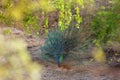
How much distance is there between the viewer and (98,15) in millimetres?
6566

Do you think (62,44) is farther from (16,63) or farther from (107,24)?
(16,63)

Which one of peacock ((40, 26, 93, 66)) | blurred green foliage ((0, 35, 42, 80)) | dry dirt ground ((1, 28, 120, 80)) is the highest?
blurred green foliage ((0, 35, 42, 80))

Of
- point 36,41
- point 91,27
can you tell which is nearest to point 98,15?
point 91,27

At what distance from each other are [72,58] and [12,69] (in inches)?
158

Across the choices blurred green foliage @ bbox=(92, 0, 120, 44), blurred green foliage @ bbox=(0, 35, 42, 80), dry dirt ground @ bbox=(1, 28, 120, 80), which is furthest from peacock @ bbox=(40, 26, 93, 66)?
blurred green foliage @ bbox=(0, 35, 42, 80)

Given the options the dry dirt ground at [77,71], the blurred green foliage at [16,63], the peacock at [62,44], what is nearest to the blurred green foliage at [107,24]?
the peacock at [62,44]

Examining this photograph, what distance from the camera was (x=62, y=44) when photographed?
6137 mm

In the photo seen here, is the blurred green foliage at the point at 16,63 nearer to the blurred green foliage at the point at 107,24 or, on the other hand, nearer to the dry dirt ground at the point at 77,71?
the dry dirt ground at the point at 77,71

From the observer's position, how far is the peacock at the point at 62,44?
6.16 metres

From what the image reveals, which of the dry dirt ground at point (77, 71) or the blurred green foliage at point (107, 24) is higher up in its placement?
the blurred green foliage at point (107, 24)

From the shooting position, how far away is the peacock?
6164 millimetres

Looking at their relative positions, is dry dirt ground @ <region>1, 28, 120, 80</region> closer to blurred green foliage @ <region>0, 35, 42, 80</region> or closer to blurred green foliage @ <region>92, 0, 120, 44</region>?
blurred green foliage @ <region>92, 0, 120, 44</region>

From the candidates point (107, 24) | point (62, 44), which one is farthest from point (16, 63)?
point (107, 24)

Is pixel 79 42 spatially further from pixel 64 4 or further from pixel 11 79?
pixel 11 79
